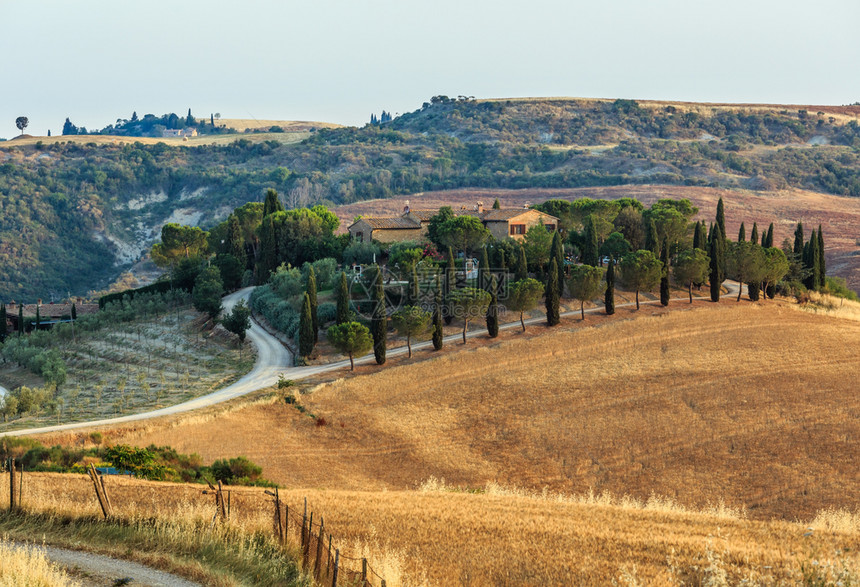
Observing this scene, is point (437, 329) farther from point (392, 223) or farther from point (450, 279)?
point (392, 223)

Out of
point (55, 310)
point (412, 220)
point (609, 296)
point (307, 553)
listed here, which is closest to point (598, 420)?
point (609, 296)

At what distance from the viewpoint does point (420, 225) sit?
236 ft

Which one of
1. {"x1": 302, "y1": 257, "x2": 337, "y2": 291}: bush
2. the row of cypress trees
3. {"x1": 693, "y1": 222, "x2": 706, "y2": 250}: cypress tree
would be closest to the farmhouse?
{"x1": 302, "y1": 257, "x2": 337, "y2": 291}: bush

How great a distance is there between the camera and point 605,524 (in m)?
19.3

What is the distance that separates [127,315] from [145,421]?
30205mm

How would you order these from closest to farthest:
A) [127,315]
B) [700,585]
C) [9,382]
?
[700,585] < [9,382] < [127,315]

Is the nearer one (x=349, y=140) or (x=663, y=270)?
(x=663, y=270)

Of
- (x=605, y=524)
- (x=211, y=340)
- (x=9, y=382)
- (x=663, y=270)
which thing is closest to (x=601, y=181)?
(x=663, y=270)

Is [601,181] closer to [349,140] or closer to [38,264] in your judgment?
[349,140]

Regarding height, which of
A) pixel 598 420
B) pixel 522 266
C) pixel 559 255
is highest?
pixel 559 255

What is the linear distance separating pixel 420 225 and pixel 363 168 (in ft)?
316

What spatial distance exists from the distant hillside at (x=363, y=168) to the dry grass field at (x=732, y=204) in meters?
7.19

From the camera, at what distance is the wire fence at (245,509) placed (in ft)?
46.5

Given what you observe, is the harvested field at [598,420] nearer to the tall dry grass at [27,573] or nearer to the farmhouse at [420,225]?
the tall dry grass at [27,573]
